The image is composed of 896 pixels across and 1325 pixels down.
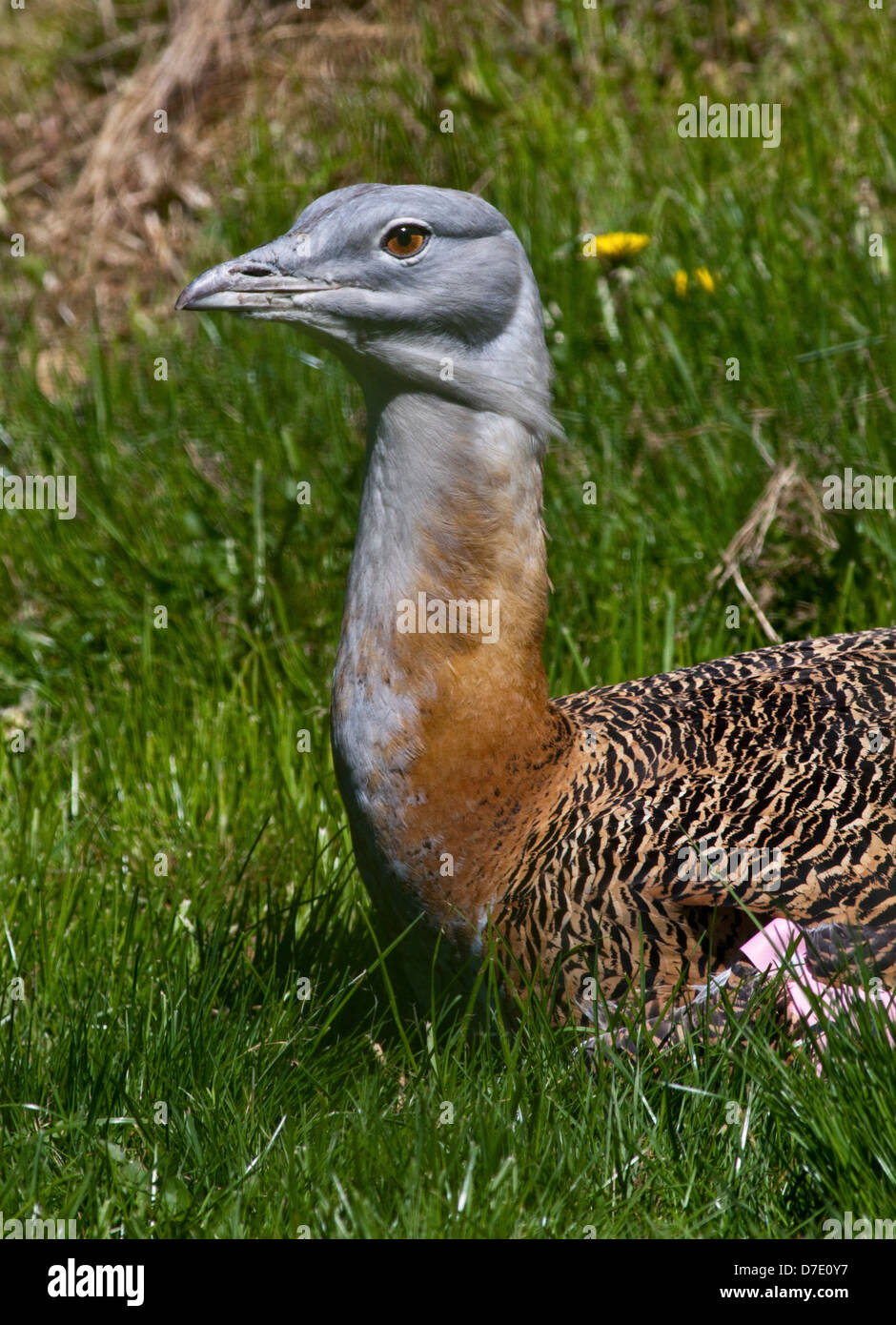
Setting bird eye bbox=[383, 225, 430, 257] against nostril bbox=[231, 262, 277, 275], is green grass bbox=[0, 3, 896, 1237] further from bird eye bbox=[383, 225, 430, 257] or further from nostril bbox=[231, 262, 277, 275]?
nostril bbox=[231, 262, 277, 275]

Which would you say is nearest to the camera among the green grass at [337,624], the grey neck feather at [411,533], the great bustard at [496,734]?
the green grass at [337,624]

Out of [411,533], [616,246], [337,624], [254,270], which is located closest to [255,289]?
[254,270]

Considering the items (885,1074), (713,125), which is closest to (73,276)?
(713,125)

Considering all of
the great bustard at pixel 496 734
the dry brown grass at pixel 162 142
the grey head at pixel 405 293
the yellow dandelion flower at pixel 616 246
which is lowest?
the great bustard at pixel 496 734

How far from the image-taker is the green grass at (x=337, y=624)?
2.72m

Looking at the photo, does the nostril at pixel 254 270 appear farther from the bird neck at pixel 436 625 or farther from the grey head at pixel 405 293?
the bird neck at pixel 436 625

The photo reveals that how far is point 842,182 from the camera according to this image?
5.87 meters

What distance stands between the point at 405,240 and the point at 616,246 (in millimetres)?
2681

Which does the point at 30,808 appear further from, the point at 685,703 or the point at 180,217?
the point at 180,217

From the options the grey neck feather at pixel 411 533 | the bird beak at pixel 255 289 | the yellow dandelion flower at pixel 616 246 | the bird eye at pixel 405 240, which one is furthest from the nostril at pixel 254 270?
the yellow dandelion flower at pixel 616 246

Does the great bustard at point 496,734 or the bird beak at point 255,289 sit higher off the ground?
the bird beak at point 255,289

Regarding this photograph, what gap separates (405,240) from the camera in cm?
308

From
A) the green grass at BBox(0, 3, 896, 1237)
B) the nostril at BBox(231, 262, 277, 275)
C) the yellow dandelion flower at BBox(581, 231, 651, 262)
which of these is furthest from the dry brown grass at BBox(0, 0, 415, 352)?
the nostril at BBox(231, 262, 277, 275)

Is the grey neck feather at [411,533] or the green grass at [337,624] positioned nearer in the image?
the green grass at [337,624]
